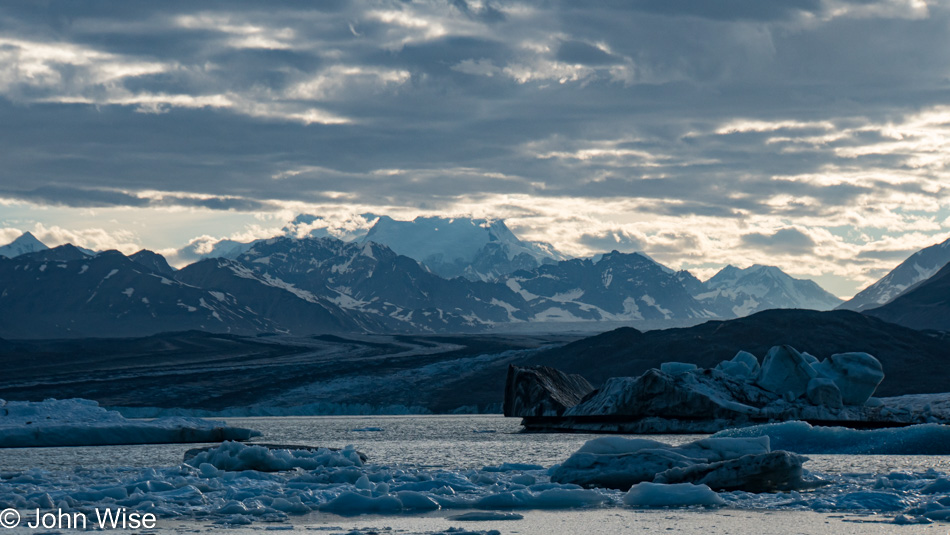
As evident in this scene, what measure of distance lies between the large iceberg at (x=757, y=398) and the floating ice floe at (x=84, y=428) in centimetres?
1689

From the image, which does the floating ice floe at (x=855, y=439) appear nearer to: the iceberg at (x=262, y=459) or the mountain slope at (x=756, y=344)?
the iceberg at (x=262, y=459)

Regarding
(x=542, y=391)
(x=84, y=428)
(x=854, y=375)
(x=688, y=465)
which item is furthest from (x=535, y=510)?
(x=542, y=391)

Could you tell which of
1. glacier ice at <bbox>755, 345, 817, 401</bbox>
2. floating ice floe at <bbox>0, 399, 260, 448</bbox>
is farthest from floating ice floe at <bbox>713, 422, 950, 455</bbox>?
floating ice floe at <bbox>0, 399, 260, 448</bbox>

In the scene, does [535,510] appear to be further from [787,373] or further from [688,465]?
[787,373]

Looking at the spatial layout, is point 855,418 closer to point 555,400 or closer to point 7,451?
point 555,400

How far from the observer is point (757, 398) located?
4422 cm

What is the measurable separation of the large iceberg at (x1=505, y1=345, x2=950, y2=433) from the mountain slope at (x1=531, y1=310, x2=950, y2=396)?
53.2 metres

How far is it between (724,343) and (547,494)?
94.3 metres

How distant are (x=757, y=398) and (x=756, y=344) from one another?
66.2 metres

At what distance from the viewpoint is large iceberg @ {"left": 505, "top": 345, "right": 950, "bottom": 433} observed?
43469 mm

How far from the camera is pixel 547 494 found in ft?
60.9

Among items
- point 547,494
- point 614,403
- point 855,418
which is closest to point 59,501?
point 547,494

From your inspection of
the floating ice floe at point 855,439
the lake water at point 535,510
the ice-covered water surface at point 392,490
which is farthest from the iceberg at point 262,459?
the floating ice floe at point 855,439

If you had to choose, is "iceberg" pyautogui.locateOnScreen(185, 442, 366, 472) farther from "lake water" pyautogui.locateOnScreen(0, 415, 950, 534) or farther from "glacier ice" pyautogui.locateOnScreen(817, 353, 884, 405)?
"glacier ice" pyautogui.locateOnScreen(817, 353, 884, 405)
